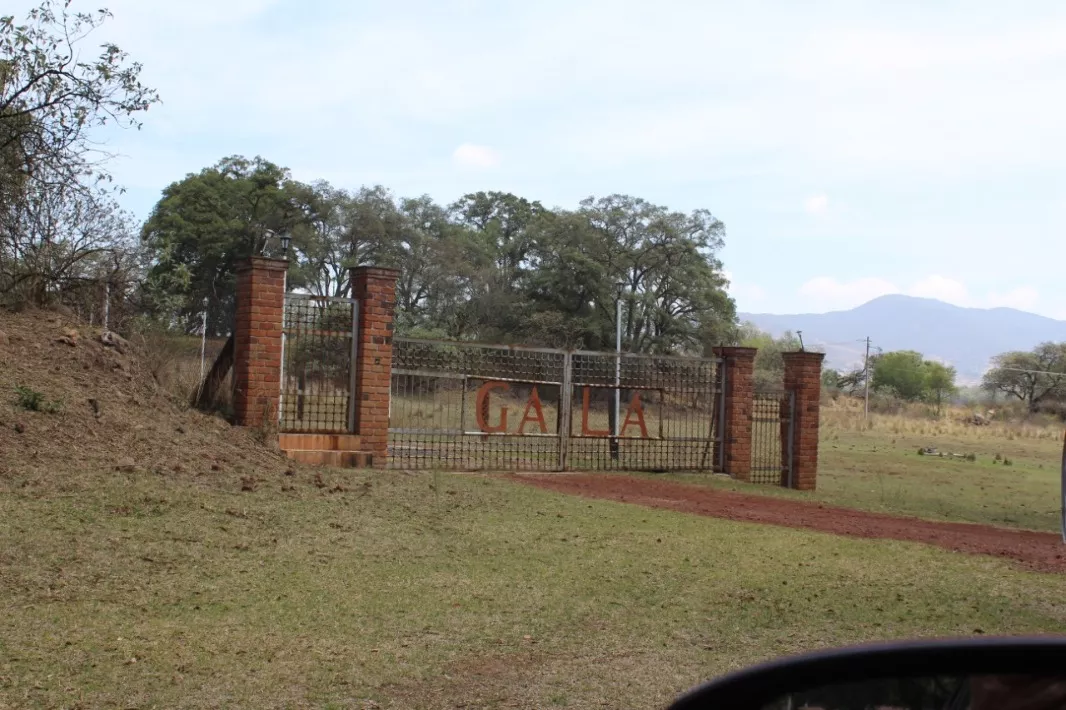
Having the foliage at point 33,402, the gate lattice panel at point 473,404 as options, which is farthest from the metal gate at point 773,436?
the foliage at point 33,402

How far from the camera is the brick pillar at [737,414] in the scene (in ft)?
62.1

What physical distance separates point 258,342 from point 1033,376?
82718 millimetres

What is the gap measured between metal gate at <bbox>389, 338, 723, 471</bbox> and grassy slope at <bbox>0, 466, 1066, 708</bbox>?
446cm

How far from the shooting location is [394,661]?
5.95 meters

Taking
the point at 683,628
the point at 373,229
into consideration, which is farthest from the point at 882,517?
the point at 373,229

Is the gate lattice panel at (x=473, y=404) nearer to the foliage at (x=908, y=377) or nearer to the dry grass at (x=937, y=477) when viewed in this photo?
the dry grass at (x=937, y=477)

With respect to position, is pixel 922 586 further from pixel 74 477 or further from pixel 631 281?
pixel 631 281

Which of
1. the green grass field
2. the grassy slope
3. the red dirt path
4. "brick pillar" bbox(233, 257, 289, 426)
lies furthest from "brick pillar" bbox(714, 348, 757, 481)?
"brick pillar" bbox(233, 257, 289, 426)

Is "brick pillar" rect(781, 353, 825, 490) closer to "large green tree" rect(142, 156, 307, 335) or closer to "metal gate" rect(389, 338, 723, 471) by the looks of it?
"metal gate" rect(389, 338, 723, 471)

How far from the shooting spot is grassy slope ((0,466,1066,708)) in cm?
554

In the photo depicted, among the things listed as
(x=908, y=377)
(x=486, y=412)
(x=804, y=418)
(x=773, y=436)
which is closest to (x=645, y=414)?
(x=773, y=436)

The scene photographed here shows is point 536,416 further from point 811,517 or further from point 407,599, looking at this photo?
point 407,599

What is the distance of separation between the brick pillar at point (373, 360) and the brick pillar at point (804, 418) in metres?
8.02

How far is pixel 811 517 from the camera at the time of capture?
44.9 feet
